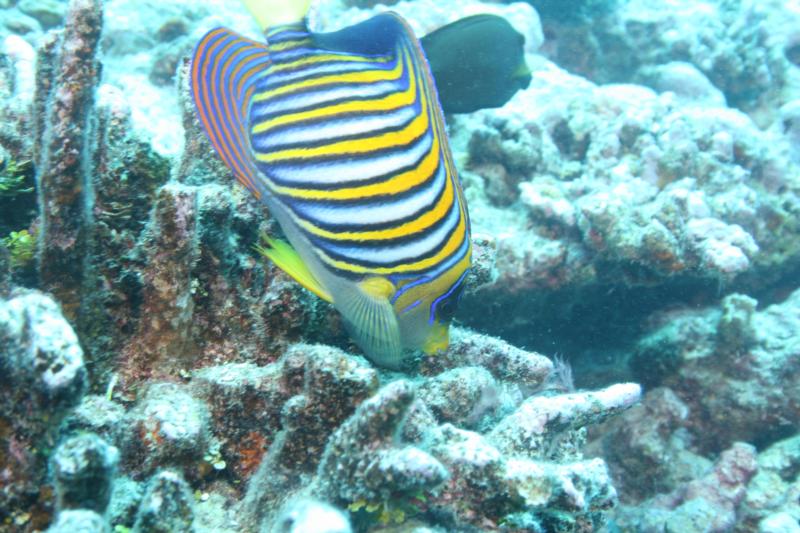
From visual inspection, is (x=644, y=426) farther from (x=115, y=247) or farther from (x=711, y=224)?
(x=115, y=247)

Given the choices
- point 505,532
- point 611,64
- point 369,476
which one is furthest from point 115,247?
point 611,64

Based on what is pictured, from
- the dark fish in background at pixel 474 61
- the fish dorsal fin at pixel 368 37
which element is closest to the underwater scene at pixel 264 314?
the fish dorsal fin at pixel 368 37

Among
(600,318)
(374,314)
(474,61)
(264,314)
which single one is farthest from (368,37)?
(600,318)

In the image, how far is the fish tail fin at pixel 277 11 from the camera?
160 centimetres

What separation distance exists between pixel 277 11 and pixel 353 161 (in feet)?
1.78

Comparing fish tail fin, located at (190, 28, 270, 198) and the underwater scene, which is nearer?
the underwater scene

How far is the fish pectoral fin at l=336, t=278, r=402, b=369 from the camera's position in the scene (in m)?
1.53

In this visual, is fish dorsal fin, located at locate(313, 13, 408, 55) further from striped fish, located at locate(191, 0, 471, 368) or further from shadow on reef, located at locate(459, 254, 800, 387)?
shadow on reef, located at locate(459, 254, 800, 387)

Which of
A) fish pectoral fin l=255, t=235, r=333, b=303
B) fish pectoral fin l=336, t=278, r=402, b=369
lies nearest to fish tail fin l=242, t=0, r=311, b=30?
fish pectoral fin l=255, t=235, r=333, b=303

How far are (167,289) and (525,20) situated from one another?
570 cm

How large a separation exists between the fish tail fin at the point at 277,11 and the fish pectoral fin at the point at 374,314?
83 cm

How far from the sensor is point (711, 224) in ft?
13.4

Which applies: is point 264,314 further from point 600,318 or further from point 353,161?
point 600,318

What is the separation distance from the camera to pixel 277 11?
1.60m
